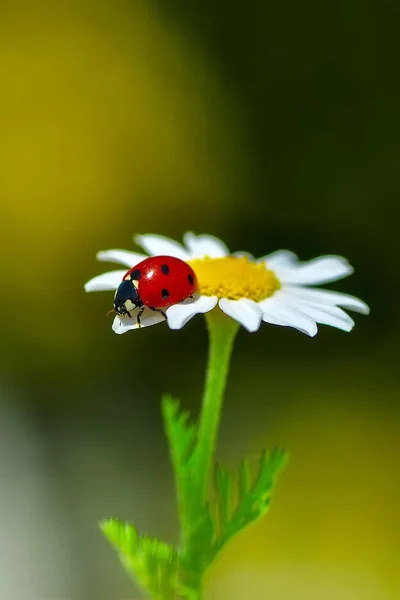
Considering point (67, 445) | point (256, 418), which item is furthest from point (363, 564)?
point (67, 445)

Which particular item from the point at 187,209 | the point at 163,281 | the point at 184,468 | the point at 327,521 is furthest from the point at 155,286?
the point at 187,209

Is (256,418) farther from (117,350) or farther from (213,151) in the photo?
(213,151)

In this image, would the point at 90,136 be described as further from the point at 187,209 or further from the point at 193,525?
the point at 193,525

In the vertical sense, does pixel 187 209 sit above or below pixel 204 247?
above

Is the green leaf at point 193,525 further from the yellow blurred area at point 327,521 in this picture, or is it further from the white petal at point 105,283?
the yellow blurred area at point 327,521

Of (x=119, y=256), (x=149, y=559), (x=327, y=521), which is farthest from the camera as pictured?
(x=327, y=521)

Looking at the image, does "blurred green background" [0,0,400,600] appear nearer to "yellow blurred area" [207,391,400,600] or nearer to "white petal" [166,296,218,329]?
"yellow blurred area" [207,391,400,600]

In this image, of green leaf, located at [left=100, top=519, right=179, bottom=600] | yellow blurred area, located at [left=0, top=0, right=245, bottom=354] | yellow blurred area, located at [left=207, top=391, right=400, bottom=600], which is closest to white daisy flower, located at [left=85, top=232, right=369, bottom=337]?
green leaf, located at [left=100, top=519, right=179, bottom=600]
